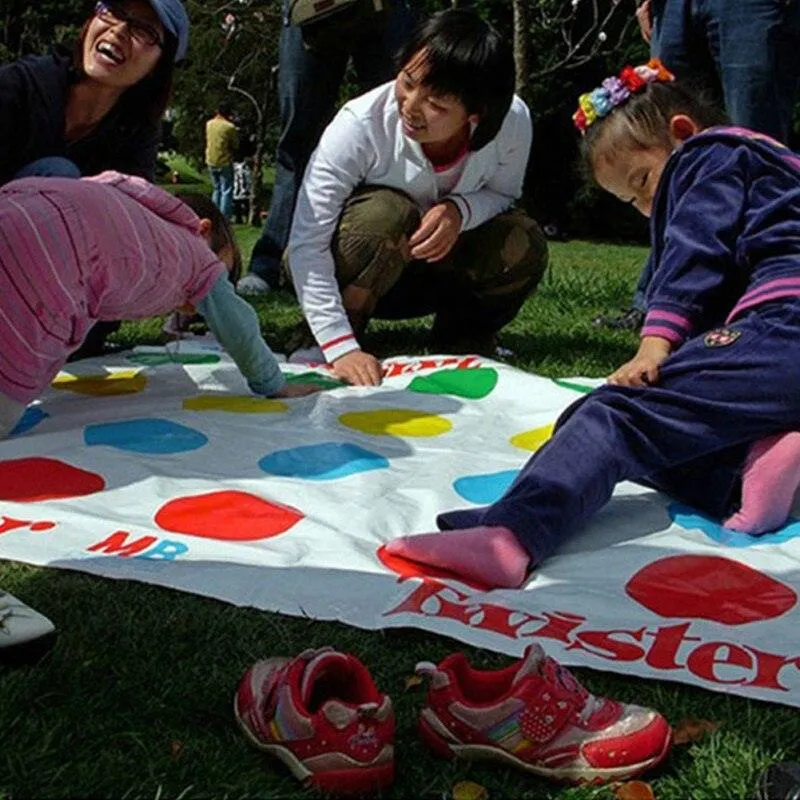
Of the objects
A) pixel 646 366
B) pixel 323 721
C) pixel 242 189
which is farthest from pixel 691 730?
pixel 242 189

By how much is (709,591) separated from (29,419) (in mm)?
1496

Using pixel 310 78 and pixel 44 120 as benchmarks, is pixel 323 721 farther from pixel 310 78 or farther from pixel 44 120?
pixel 310 78

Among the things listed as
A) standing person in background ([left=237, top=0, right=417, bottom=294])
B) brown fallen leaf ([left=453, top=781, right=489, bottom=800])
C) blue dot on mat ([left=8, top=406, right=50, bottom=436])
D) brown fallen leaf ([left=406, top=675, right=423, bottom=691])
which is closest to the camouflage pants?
blue dot on mat ([left=8, top=406, right=50, bottom=436])

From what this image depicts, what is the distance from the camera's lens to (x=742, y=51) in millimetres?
3771

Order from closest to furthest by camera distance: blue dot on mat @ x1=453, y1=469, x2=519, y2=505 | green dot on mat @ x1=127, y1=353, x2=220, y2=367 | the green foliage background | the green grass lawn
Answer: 1. the green grass lawn
2. blue dot on mat @ x1=453, y1=469, x2=519, y2=505
3. green dot on mat @ x1=127, y1=353, x2=220, y2=367
4. the green foliage background

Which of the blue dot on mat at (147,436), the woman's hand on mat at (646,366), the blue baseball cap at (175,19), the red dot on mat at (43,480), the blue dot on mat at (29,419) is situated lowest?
the blue dot on mat at (147,436)

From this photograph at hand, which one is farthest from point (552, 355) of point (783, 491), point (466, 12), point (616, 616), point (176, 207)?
point (616, 616)

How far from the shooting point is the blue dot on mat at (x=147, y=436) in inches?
98.8

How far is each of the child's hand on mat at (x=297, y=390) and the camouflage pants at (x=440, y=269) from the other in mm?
380

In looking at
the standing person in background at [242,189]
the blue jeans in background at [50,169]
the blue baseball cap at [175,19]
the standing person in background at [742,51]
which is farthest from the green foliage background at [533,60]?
the blue jeans in background at [50,169]

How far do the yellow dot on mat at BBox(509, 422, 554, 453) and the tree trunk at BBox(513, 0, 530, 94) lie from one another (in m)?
3.70

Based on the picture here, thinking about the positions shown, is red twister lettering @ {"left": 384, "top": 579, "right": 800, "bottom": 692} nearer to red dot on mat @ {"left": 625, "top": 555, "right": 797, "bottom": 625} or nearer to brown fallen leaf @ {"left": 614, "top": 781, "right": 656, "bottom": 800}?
red dot on mat @ {"left": 625, "top": 555, "right": 797, "bottom": 625}

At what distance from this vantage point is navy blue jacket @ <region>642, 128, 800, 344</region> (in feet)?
7.40

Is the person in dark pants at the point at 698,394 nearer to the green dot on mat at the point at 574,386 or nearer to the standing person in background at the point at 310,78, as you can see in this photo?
the green dot on mat at the point at 574,386
